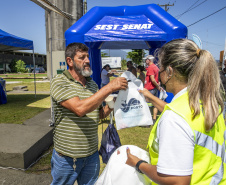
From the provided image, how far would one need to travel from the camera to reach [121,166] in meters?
1.13

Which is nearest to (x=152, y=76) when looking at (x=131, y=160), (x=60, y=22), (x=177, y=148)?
(x=131, y=160)

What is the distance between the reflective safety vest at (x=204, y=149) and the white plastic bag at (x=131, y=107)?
948 millimetres

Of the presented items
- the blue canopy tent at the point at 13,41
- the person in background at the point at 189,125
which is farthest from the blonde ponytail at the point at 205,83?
the blue canopy tent at the point at 13,41

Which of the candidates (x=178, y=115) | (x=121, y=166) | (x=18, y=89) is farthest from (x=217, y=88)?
(x=18, y=89)

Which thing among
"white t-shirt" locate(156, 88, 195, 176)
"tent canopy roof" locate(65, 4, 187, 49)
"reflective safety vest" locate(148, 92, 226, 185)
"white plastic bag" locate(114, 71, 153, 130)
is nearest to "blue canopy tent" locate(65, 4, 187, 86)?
"tent canopy roof" locate(65, 4, 187, 49)

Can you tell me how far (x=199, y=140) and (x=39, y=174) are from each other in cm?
260

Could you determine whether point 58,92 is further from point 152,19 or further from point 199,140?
point 152,19

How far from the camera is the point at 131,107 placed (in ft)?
6.22

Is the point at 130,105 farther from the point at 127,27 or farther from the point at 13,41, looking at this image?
the point at 13,41

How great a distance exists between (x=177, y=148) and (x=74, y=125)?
102cm

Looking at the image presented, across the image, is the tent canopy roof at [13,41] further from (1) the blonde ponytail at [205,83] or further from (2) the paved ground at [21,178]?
(1) the blonde ponytail at [205,83]

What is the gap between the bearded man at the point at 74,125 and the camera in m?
1.51

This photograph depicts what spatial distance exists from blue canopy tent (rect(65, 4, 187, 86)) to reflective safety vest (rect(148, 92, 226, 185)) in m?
4.26

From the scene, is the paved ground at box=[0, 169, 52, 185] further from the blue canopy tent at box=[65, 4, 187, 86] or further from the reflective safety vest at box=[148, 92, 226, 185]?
the blue canopy tent at box=[65, 4, 187, 86]
